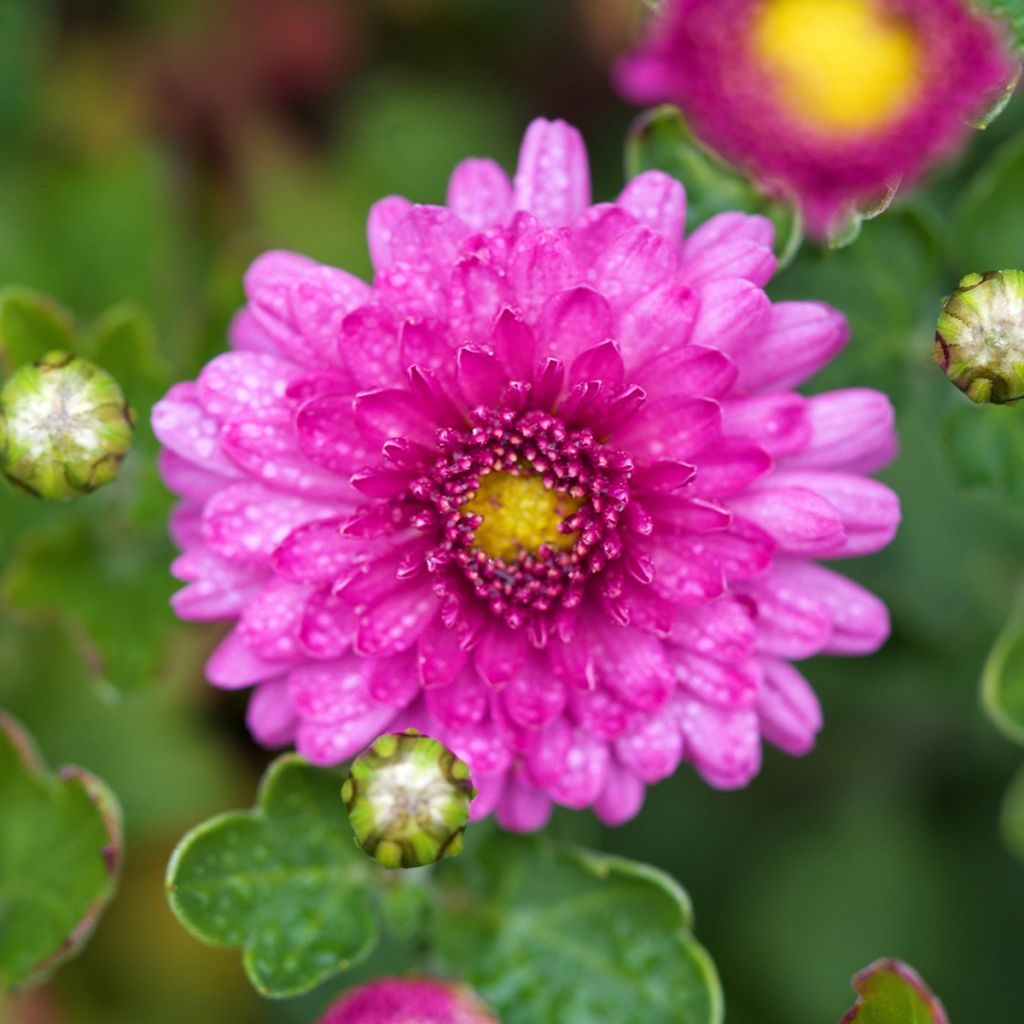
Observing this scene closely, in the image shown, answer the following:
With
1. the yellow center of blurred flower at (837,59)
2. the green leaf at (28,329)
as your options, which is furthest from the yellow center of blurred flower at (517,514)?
the yellow center of blurred flower at (837,59)

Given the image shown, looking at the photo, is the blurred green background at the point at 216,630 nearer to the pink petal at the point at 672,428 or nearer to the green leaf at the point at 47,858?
the green leaf at the point at 47,858

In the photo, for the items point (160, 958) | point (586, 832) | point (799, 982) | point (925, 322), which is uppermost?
point (925, 322)

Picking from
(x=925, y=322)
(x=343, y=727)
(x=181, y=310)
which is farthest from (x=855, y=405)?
(x=181, y=310)

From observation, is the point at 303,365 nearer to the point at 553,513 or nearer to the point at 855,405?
the point at 553,513

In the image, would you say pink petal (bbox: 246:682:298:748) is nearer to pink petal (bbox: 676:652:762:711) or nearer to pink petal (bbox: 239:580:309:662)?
pink petal (bbox: 239:580:309:662)

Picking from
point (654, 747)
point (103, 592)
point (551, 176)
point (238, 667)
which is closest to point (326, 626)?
point (238, 667)

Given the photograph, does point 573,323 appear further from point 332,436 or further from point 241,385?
point 241,385

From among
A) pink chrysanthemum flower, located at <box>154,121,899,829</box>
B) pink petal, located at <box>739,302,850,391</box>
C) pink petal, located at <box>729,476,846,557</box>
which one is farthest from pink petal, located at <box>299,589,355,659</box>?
pink petal, located at <box>739,302,850,391</box>
